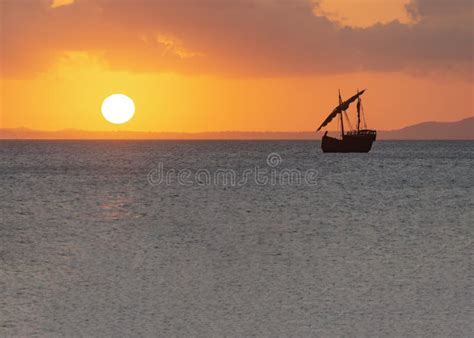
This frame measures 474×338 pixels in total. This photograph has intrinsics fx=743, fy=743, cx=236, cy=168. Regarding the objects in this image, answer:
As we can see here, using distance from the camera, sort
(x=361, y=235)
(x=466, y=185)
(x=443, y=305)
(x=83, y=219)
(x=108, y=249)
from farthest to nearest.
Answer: (x=466, y=185)
(x=83, y=219)
(x=361, y=235)
(x=108, y=249)
(x=443, y=305)

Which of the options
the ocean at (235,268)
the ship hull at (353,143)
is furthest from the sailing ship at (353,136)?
the ocean at (235,268)

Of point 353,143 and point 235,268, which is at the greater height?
point 353,143

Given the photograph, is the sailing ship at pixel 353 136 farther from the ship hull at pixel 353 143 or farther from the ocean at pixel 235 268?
the ocean at pixel 235 268

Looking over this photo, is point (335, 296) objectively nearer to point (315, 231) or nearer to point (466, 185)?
point (315, 231)

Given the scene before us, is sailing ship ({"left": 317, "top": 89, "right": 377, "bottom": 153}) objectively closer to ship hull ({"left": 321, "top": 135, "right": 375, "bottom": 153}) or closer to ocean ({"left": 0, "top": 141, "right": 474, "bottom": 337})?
ship hull ({"left": 321, "top": 135, "right": 375, "bottom": 153})

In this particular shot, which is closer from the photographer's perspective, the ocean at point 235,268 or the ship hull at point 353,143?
Answer: the ocean at point 235,268

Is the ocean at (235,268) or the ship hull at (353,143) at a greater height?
the ship hull at (353,143)

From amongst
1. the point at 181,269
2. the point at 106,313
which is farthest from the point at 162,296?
the point at 181,269

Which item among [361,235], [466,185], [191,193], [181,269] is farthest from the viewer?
Result: [466,185]

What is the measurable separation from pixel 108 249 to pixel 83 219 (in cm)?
1351

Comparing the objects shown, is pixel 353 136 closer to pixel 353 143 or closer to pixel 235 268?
pixel 353 143

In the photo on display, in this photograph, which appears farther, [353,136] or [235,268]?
[353,136]

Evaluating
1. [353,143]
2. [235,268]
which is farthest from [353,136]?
[235,268]

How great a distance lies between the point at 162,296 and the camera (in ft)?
81.6
